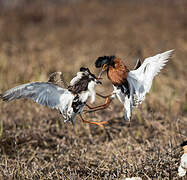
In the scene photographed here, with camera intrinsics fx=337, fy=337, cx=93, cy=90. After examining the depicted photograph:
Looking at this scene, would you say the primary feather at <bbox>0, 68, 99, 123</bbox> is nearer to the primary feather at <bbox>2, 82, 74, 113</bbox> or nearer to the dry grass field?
the primary feather at <bbox>2, 82, 74, 113</bbox>

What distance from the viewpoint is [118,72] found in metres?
2.19

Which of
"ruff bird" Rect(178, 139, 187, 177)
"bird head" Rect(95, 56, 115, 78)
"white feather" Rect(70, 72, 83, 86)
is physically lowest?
"ruff bird" Rect(178, 139, 187, 177)

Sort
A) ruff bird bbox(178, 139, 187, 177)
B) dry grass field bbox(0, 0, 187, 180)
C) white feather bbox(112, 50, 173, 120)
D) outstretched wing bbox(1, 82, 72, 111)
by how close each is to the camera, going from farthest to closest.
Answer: dry grass field bbox(0, 0, 187, 180)
white feather bbox(112, 50, 173, 120)
ruff bird bbox(178, 139, 187, 177)
outstretched wing bbox(1, 82, 72, 111)

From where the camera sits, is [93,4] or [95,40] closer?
[95,40]

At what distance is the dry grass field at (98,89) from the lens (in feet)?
8.67

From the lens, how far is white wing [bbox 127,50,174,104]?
2.31 m

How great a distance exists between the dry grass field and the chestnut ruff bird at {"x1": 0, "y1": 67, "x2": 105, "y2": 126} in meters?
0.26

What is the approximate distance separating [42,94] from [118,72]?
1.67ft

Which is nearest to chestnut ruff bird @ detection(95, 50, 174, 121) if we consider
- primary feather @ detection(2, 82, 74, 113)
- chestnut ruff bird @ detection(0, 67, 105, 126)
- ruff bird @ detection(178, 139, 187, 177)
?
chestnut ruff bird @ detection(0, 67, 105, 126)

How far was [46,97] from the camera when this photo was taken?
2.13 m

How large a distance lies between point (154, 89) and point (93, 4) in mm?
6782

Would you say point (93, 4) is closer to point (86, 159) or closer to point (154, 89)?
point (154, 89)

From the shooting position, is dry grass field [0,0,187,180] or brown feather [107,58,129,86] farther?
dry grass field [0,0,187,180]

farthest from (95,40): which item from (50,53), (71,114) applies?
(71,114)
